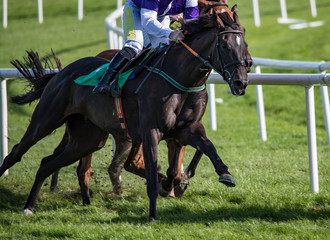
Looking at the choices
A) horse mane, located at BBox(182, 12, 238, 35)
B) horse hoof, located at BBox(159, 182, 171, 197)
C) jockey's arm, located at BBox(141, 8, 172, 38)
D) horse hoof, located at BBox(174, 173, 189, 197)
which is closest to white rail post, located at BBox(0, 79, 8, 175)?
horse hoof, located at BBox(159, 182, 171, 197)

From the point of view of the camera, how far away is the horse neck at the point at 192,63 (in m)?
4.38

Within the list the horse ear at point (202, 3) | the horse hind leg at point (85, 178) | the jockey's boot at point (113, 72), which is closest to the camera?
the jockey's boot at point (113, 72)

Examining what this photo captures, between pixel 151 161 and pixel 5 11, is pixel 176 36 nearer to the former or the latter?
pixel 151 161

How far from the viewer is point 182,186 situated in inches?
199

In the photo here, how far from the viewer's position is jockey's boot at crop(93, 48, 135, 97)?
483cm

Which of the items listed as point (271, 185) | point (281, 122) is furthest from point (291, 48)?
point (271, 185)

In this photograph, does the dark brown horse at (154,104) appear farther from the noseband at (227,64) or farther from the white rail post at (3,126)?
the white rail post at (3,126)

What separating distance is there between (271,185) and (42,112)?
7.86ft

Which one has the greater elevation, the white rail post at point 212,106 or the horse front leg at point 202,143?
the horse front leg at point 202,143

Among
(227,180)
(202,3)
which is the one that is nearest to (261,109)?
(202,3)

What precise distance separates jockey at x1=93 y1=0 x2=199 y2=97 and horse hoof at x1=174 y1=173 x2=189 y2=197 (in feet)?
3.22

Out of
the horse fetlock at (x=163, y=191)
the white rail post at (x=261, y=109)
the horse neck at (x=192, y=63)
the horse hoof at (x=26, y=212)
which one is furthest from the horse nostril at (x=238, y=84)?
the white rail post at (x=261, y=109)

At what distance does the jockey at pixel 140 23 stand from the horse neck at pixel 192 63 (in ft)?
0.81

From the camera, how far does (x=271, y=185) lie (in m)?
5.48
